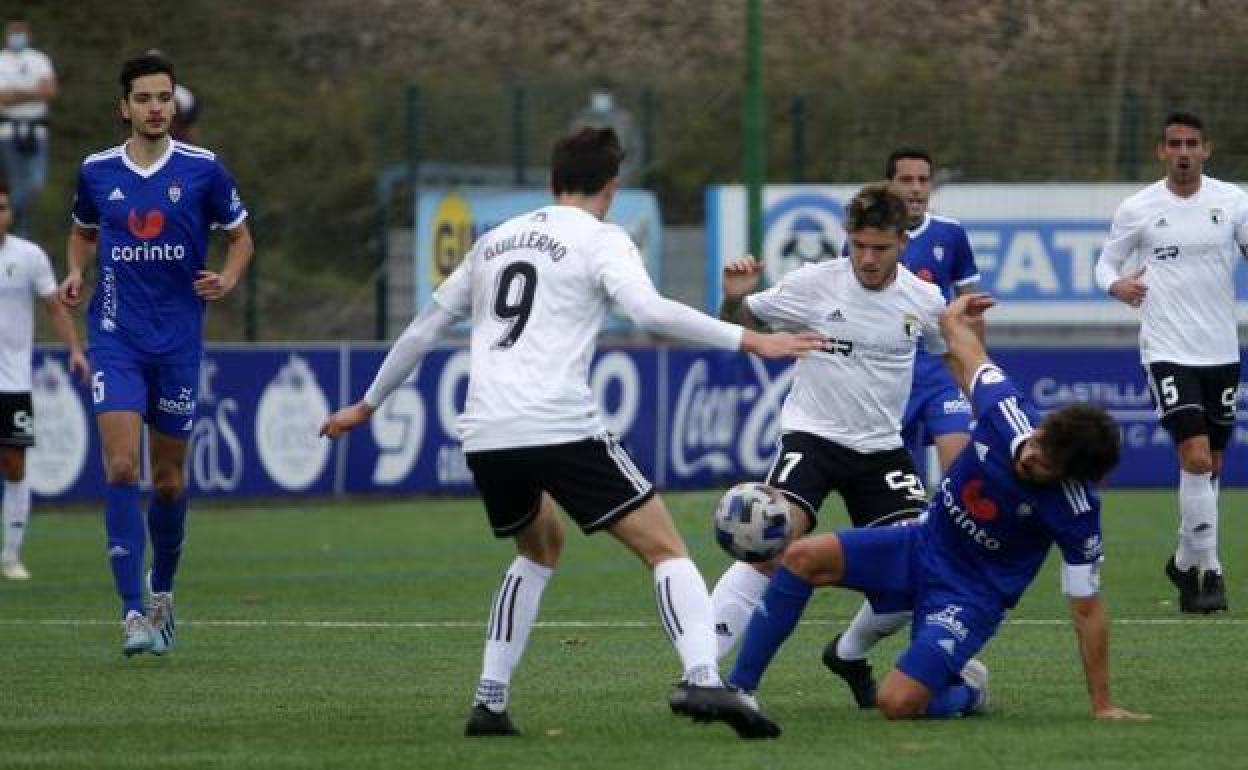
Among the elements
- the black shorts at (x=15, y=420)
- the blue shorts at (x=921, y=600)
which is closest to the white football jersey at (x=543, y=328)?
the blue shorts at (x=921, y=600)

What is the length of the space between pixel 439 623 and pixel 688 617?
16.4 ft

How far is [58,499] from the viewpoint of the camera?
22453 mm

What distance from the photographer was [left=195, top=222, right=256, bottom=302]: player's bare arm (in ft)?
39.7

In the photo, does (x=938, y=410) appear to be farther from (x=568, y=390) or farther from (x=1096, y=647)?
(x=568, y=390)

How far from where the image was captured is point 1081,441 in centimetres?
906

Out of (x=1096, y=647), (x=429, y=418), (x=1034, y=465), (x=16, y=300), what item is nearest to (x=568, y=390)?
(x=1034, y=465)

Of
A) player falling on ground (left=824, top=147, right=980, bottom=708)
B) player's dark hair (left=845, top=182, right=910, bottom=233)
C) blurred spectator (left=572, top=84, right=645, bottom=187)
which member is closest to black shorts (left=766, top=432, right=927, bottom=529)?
player's dark hair (left=845, top=182, right=910, bottom=233)

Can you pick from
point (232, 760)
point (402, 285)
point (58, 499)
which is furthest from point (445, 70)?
point (232, 760)

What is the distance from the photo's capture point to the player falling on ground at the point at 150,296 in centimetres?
1211

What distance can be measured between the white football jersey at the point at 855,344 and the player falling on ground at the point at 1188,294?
343 cm

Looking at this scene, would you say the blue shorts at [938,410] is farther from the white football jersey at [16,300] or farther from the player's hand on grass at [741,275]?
the white football jersey at [16,300]

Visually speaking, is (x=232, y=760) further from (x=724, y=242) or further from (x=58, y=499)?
(x=724, y=242)

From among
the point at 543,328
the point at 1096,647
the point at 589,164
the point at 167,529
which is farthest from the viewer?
the point at 167,529

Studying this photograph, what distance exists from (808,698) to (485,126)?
18053 mm
